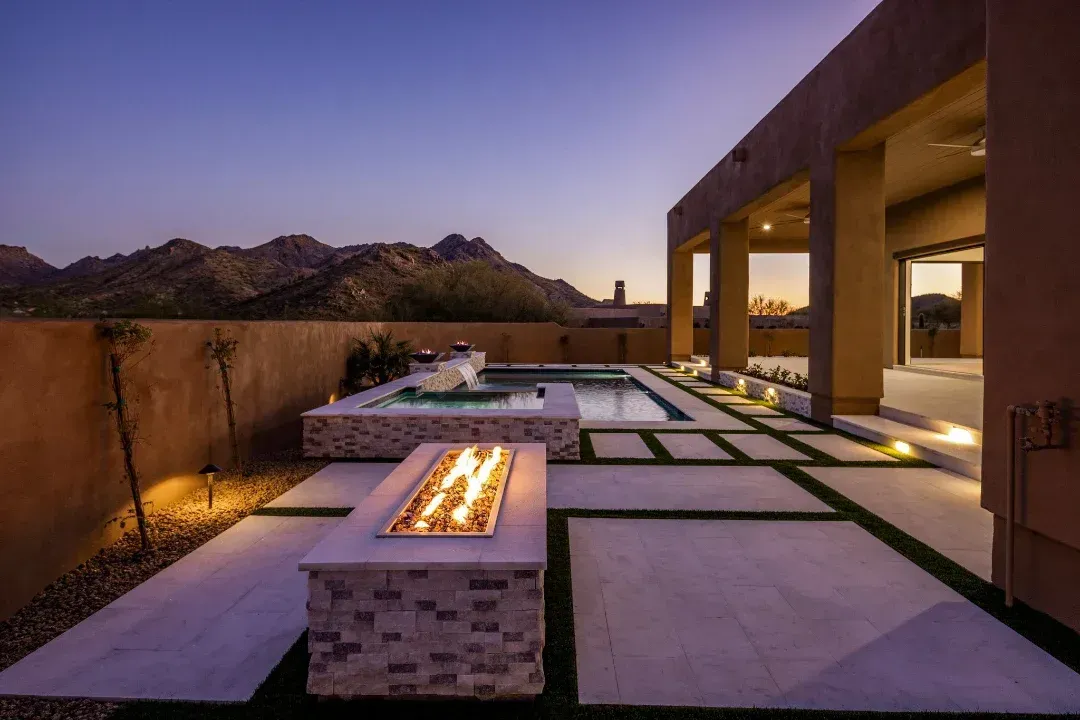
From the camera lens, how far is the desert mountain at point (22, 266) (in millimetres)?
29752

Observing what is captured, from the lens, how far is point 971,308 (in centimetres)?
1427

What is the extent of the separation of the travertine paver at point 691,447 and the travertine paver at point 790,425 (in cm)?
136

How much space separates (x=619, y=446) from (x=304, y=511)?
356cm

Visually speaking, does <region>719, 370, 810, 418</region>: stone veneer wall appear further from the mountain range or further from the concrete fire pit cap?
the mountain range

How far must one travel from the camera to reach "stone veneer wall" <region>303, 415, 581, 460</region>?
589cm

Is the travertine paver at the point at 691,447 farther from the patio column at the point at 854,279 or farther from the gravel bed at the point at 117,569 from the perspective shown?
the gravel bed at the point at 117,569

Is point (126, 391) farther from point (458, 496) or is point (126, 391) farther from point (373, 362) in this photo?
point (373, 362)

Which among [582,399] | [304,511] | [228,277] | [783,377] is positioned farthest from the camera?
[228,277]

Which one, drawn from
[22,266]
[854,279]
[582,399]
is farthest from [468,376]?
[22,266]

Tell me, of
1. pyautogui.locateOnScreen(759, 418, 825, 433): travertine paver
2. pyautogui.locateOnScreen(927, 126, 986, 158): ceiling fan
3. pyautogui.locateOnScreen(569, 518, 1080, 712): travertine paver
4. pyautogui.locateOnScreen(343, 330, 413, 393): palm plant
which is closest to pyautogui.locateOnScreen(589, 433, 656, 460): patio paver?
pyautogui.locateOnScreen(759, 418, 825, 433): travertine paver

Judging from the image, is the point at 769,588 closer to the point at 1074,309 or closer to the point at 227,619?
the point at 1074,309

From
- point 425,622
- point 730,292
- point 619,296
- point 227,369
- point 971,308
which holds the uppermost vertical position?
point 619,296

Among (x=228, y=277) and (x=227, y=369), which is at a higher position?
(x=228, y=277)

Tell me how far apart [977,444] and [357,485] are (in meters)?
6.30
